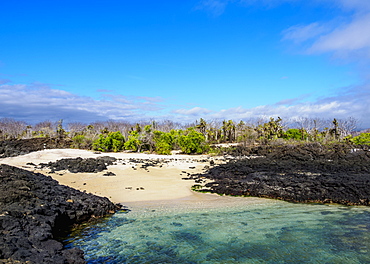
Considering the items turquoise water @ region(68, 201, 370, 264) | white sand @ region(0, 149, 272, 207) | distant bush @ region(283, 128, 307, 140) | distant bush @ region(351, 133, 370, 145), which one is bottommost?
turquoise water @ region(68, 201, 370, 264)

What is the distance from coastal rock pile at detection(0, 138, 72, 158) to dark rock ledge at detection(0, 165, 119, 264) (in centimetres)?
1782

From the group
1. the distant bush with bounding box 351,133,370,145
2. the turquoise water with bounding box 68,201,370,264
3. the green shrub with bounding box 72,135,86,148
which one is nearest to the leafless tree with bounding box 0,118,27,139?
the green shrub with bounding box 72,135,86,148

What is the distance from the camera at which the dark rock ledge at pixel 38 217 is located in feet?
16.6

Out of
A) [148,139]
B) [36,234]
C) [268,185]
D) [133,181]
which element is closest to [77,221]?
[36,234]

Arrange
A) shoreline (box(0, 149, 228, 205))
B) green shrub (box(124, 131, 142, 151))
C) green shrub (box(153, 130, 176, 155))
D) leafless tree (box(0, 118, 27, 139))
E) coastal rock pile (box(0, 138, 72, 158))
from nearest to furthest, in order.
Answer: shoreline (box(0, 149, 228, 205))
coastal rock pile (box(0, 138, 72, 158))
green shrub (box(153, 130, 176, 155))
green shrub (box(124, 131, 142, 151))
leafless tree (box(0, 118, 27, 139))

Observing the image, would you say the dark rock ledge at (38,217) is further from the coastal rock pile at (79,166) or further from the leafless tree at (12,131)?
the leafless tree at (12,131)

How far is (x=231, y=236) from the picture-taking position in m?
7.58

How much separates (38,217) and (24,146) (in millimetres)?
30092

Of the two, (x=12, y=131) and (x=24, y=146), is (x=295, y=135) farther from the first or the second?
(x=12, y=131)

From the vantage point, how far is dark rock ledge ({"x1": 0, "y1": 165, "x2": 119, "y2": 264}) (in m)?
5.07

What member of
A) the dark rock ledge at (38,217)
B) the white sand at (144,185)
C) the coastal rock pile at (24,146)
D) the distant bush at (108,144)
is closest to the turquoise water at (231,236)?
the dark rock ledge at (38,217)

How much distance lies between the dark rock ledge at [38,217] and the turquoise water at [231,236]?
0.66m

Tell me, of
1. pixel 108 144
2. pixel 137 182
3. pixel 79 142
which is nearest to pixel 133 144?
pixel 108 144

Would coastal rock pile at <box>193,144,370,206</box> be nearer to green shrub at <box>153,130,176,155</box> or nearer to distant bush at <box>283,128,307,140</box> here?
green shrub at <box>153,130,176,155</box>
